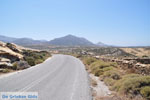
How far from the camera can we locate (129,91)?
363 inches

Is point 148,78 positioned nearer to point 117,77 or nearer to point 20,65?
point 117,77

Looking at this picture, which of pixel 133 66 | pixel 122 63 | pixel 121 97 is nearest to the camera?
pixel 121 97

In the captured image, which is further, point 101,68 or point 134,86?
point 101,68

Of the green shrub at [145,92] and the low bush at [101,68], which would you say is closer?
the green shrub at [145,92]

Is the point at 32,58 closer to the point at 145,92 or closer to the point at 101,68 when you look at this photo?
the point at 101,68

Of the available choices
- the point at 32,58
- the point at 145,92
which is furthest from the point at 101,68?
the point at 32,58

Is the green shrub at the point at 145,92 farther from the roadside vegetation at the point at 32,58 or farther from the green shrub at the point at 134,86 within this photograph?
the roadside vegetation at the point at 32,58

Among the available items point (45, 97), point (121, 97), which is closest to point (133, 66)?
point (121, 97)

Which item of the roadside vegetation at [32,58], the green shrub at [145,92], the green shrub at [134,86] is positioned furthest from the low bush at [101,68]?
the roadside vegetation at [32,58]

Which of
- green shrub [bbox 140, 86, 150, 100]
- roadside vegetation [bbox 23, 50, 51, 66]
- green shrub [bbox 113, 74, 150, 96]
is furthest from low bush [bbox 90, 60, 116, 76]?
roadside vegetation [bbox 23, 50, 51, 66]

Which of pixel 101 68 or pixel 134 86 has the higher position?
pixel 134 86

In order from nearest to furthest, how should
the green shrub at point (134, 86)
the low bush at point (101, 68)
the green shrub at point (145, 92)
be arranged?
1. the green shrub at point (145, 92)
2. the green shrub at point (134, 86)
3. the low bush at point (101, 68)

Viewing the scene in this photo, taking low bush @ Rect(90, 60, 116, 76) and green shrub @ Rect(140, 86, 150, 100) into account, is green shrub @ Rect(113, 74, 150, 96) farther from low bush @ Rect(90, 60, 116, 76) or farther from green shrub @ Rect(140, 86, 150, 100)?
low bush @ Rect(90, 60, 116, 76)

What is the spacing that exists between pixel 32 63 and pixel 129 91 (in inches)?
716
